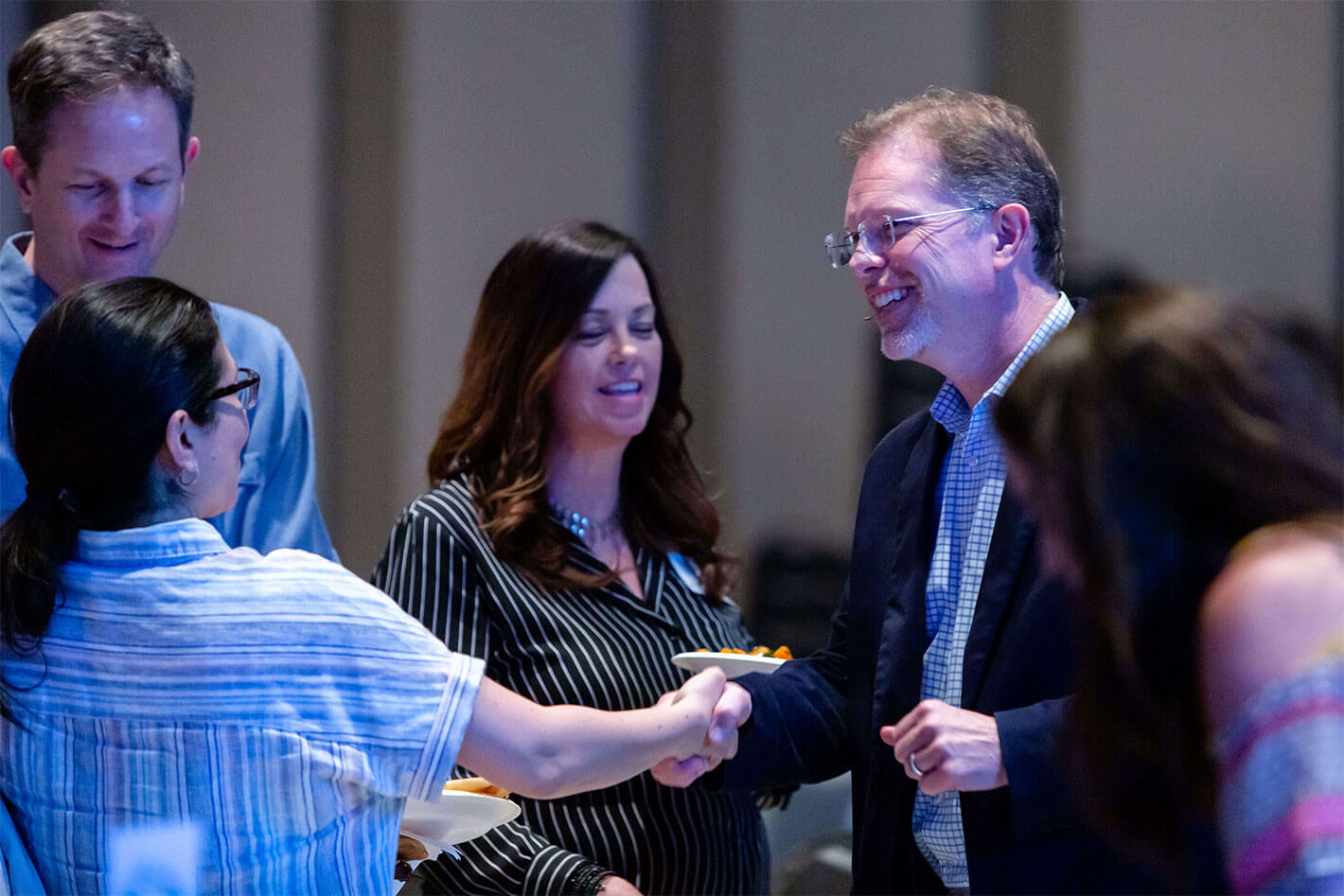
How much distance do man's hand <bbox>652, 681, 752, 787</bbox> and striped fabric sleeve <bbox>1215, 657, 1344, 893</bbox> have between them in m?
1.05

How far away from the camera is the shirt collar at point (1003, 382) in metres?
1.93

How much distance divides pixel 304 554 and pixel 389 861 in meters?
0.38

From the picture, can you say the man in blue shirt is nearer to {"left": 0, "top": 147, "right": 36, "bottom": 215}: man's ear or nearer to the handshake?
{"left": 0, "top": 147, "right": 36, "bottom": 215}: man's ear

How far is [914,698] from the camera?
6.15 ft

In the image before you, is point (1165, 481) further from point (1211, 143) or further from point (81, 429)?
point (1211, 143)

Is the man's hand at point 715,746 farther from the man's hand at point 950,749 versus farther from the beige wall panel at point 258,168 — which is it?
the beige wall panel at point 258,168

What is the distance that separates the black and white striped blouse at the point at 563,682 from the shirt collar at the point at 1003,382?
68 cm

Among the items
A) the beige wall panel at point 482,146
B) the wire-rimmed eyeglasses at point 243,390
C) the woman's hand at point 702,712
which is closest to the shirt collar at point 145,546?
the wire-rimmed eyeglasses at point 243,390

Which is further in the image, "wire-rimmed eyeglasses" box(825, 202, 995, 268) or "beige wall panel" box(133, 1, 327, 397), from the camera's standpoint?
"beige wall panel" box(133, 1, 327, 397)

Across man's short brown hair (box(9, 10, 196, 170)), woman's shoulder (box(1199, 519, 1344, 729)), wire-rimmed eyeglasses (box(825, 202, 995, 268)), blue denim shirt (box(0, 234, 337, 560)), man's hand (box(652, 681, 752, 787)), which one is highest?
man's short brown hair (box(9, 10, 196, 170))

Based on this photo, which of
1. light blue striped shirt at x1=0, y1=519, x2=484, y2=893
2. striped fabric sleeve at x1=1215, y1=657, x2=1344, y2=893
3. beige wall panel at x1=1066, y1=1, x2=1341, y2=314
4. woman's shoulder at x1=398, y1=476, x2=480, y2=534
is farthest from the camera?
beige wall panel at x1=1066, y1=1, x2=1341, y2=314

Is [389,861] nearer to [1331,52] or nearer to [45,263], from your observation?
[45,263]

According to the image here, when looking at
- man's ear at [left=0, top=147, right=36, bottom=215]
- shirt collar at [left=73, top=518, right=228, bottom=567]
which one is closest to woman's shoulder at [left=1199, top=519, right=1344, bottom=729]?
shirt collar at [left=73, top=518, right=228, bottom=567]

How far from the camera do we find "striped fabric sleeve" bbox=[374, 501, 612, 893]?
2088 mm
